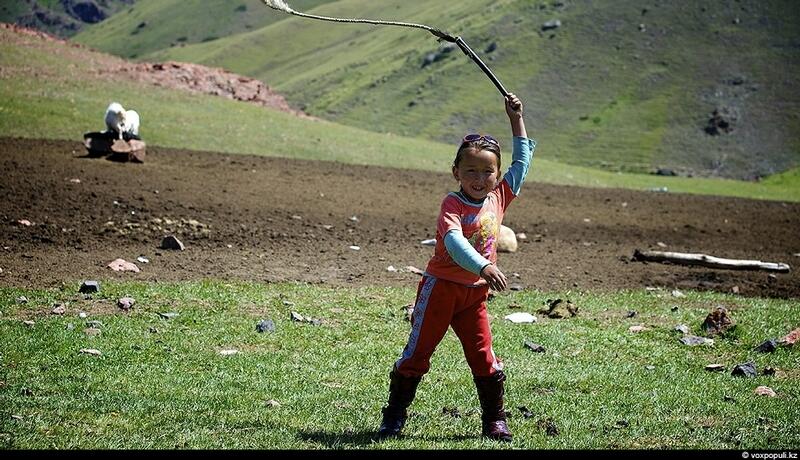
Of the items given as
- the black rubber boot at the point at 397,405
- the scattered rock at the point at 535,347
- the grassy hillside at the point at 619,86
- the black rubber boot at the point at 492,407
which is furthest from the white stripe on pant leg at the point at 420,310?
the grassy hillside at the point at 619,86

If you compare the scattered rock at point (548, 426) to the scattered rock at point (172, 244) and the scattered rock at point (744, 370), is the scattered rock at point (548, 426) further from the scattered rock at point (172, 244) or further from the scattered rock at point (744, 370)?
the scattered rock at point (172, 244)

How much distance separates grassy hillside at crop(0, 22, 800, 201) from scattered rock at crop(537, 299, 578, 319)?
1816 centimetres

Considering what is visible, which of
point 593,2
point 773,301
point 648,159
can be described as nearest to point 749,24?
point 593,2

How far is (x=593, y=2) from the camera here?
10031 centimetres

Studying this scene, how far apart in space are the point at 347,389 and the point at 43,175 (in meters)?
13.3

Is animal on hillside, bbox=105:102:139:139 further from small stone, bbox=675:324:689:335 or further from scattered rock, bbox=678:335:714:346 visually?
scattered rock, bbox=678:335:714:346

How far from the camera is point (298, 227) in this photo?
1723 centimetres

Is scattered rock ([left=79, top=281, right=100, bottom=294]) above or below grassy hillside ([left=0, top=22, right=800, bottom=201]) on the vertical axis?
above

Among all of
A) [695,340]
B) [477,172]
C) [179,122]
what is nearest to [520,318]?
[695,340]

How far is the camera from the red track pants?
243 inches

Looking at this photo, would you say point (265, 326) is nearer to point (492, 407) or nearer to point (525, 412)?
point (525, 412)

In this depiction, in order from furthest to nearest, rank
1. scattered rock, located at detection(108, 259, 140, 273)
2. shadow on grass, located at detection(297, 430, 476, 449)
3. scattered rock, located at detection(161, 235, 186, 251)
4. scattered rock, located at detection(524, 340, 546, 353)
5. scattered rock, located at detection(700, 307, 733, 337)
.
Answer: scattered rock, located at detection(161, 235, 186, 251)
scattered rock, located at detection(108, 259, 140, 273)
scattered rock, located at detection(700, 307, 733, 337)
scattered rock, located at detection(524, 340, 546, 353)
shadow on grass, located at detection(297, 430, 476, 449)

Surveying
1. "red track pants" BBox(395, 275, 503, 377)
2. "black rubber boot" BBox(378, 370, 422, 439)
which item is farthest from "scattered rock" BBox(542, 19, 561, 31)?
"black rubber boot" BBox(378, 370, 422, 439)

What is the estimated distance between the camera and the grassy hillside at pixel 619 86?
2963 inches
